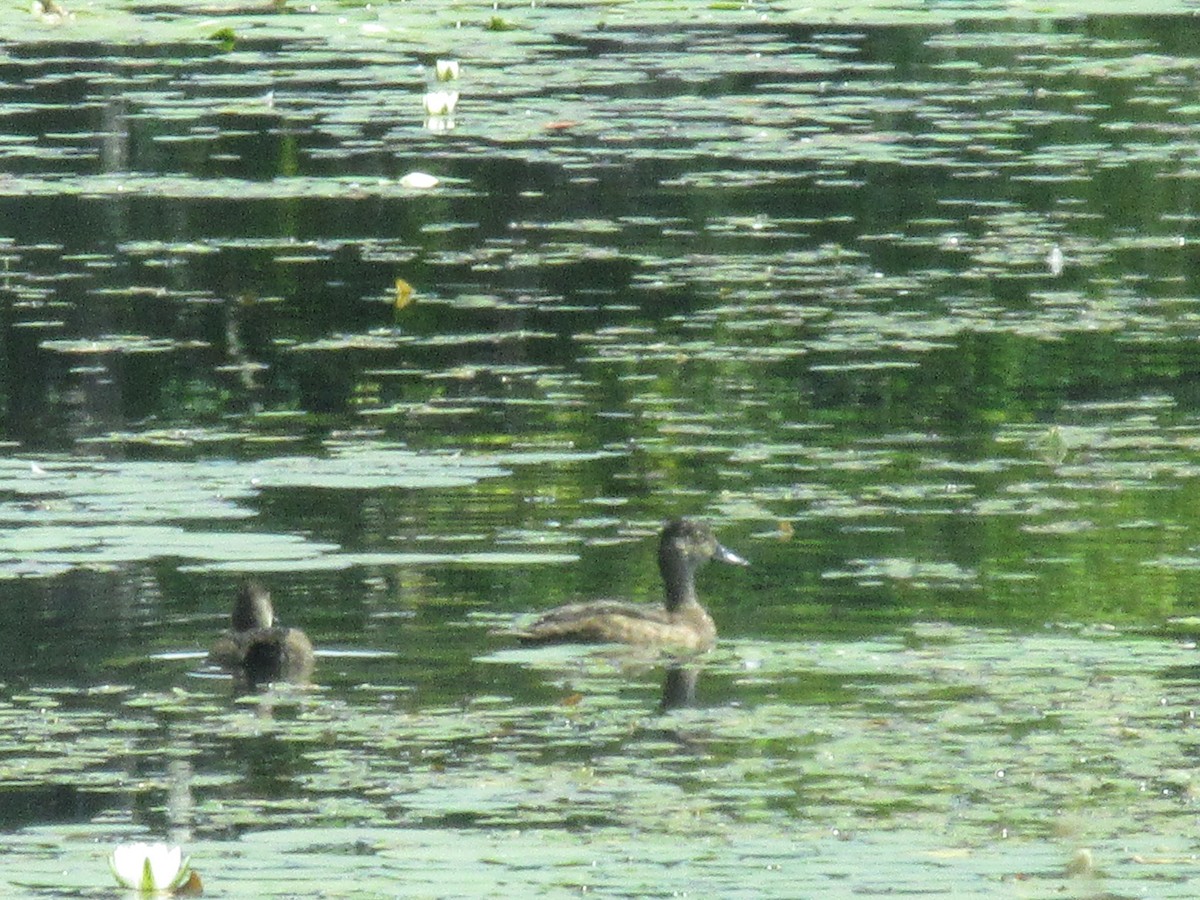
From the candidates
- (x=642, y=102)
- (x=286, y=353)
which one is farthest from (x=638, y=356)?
(x=642, y=102)

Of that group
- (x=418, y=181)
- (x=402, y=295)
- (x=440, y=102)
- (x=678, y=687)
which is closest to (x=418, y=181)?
(x=418, y=181)

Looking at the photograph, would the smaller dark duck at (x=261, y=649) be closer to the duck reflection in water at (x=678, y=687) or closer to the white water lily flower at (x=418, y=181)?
the duck reflection in water at (x=678, y=687)

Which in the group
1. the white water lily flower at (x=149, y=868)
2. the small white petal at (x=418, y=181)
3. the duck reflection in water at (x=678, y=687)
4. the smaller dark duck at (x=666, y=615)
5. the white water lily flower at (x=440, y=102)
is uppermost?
A: the white water lily flower at (x=440, y=102)

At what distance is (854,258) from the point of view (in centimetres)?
1511

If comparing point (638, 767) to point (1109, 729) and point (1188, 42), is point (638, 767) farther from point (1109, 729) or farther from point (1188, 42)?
point (1188, 42)

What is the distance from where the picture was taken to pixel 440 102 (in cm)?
1947

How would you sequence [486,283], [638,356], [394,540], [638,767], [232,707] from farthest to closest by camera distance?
[486,283] < [638,356] < [394,540] < [232,707] < [638,767]

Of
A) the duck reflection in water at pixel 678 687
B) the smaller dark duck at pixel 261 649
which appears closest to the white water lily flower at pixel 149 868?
→ the smaller dark duck at pixel 261 649

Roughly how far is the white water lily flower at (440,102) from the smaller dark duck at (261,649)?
11.0 metres

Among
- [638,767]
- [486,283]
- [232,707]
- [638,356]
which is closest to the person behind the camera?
[638,767]

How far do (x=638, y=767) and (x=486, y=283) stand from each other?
23.7 ft

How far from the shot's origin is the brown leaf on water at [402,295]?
1417cm

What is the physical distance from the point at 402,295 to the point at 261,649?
607 cm

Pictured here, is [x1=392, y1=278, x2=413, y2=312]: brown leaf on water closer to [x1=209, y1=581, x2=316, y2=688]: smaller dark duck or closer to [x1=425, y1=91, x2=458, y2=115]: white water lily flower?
[x1=425, y1=91, x2=458, y2=115]: white water lily flower
